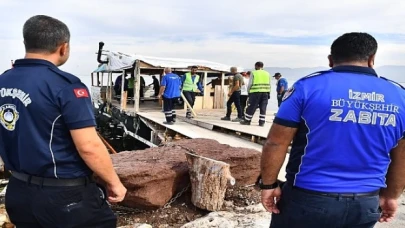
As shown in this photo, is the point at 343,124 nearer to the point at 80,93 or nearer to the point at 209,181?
the point at 80,93

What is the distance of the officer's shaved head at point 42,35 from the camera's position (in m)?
1.93

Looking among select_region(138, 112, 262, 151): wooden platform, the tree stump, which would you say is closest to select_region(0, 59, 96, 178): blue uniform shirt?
the tree stump

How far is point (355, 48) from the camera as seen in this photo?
6.38 ft

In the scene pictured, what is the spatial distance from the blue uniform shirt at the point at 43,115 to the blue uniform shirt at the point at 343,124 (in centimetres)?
105

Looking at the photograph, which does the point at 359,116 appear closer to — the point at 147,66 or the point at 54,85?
the point at 54,85

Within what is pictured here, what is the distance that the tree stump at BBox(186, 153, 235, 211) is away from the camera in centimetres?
409

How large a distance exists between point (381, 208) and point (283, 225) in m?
0.61

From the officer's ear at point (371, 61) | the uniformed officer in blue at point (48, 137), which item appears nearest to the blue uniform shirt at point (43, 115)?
the uniformed officer in blue at point (48, 137)

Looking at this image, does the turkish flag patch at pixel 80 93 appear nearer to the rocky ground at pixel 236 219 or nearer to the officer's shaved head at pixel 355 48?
the officer's shaved head at pixel 355 48

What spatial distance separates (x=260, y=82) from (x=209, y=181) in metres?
5.83

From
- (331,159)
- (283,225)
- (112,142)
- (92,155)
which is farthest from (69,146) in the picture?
(112,142)

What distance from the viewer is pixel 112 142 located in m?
14.9

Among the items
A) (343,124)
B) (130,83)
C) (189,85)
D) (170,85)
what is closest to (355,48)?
(343,124)

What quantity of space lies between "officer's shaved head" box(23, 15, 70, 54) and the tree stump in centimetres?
248
